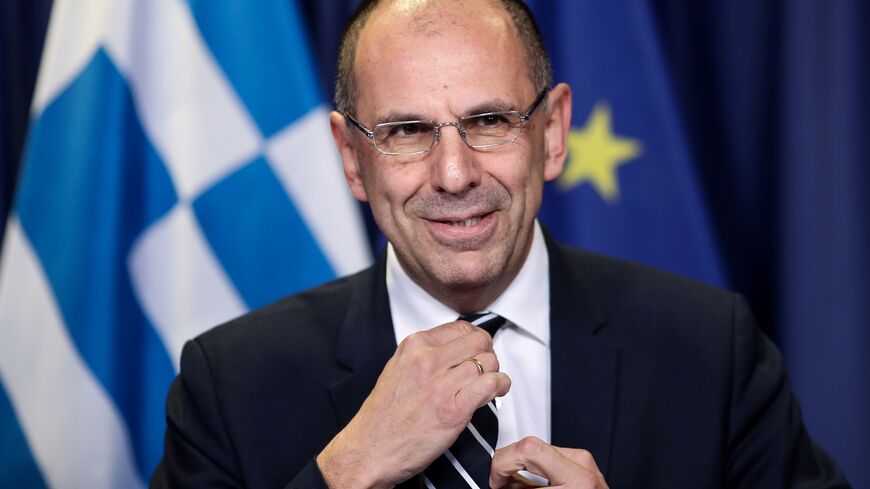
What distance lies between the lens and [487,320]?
2.08 meters

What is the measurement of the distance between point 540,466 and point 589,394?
39 cm

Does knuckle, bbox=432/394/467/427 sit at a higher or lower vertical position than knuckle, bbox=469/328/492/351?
lower

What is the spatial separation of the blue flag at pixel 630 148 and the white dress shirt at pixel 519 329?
0.92 m

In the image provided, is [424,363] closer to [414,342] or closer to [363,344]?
[414,342]

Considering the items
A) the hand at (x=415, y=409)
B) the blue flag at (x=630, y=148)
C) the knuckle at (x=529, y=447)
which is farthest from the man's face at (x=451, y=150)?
the blue flag at (x=630, y=148)

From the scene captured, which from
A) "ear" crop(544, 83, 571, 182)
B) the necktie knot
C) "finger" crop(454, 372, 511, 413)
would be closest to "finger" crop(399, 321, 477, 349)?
"finger" crop(454, 372, 511, 413)

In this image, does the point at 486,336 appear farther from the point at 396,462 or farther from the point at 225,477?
the point at 225,477

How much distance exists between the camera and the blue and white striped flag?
2.86 m

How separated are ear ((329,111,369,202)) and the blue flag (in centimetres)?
107

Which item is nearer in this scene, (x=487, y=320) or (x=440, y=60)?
(x=440, y=60)

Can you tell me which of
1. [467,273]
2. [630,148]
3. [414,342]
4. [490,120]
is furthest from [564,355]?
[630,148]

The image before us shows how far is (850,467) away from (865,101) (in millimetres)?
1065

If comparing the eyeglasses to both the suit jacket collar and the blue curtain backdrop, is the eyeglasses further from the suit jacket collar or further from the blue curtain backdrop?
the blue curtain backdrop

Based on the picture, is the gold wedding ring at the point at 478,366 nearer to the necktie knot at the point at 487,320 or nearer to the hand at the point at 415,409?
the hand at the point at 415,409
